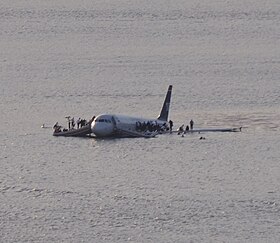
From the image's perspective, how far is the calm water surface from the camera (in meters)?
78.9

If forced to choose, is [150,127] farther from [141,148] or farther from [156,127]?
[141,148]

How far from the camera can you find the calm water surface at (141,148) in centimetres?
7894

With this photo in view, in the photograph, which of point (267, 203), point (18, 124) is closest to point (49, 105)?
point (18, 124)

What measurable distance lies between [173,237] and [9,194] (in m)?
17.4

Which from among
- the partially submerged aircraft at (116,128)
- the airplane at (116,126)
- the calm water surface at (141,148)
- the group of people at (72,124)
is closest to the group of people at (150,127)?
the partially submerged aircraft at (116,128)

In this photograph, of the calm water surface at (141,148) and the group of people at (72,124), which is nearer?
the calm water surface at (141,148)

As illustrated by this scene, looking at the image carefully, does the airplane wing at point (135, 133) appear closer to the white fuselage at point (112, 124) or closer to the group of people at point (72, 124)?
the white fuselage at point (112, 124)

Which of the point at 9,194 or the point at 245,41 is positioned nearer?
the point at 9,194

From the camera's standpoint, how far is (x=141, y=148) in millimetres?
108812

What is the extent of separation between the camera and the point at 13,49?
184 meters

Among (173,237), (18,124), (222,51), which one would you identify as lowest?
(173,237)

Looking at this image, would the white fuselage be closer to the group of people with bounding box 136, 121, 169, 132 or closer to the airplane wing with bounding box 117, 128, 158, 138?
the airplane wing with bounding box 117, 128, 158, 138

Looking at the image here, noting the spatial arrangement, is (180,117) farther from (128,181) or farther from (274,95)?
(128,181)

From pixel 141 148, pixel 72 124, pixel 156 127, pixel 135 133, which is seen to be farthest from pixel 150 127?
pixel 141 148
